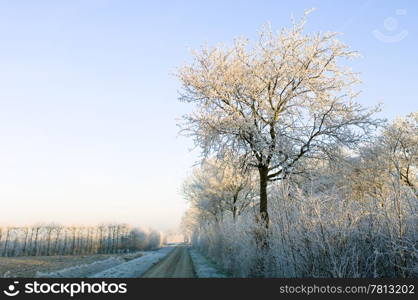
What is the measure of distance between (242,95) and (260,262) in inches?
278

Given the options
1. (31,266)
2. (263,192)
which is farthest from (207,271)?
(31,266)

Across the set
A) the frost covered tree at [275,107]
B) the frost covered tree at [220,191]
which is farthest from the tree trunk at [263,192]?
the frost covered tree at [220,191]

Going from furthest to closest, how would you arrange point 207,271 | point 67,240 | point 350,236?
point 67,240 → point 207,271 → point 350,236

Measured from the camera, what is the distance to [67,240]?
70.2 m

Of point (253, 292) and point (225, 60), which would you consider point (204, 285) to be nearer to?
point (253, 292)

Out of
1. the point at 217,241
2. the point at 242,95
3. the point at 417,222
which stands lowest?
the point at 217,241

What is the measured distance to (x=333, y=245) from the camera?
20.6 ft

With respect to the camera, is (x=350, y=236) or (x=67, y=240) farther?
(x=67, y=240)

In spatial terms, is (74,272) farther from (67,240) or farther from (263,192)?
(67,240)

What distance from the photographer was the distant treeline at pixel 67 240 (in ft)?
213

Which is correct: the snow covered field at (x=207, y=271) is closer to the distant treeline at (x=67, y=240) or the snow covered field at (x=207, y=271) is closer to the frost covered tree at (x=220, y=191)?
the frost covered tree at (x=220, y=191)

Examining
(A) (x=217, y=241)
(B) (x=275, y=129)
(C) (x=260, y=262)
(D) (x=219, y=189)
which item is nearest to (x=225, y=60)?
(B) (x=275, y=129)

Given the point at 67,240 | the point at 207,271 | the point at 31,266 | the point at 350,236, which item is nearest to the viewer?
the point at 350,236

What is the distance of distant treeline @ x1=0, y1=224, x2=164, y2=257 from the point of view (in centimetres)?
6488
